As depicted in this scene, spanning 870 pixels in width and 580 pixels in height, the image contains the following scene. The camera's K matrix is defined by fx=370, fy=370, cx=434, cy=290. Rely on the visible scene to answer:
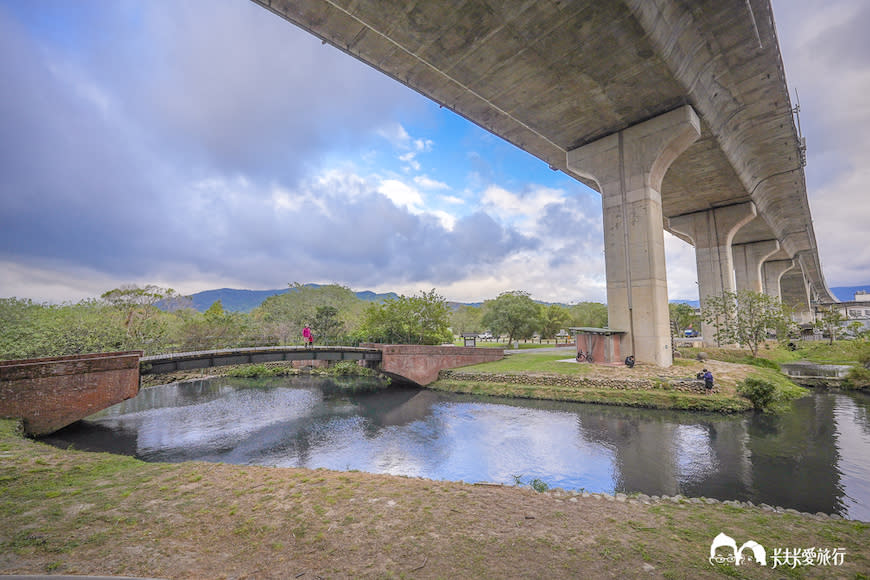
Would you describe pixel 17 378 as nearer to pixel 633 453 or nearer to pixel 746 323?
pixel 633 453

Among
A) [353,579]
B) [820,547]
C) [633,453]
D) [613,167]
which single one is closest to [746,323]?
[613,167]

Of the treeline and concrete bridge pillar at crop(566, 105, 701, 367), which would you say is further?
the treeline

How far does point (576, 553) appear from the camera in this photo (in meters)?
5.14

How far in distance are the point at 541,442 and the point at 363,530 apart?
10.3 m

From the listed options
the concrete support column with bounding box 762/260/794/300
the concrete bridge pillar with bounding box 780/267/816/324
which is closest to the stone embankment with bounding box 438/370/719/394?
the concrete support column with bounding box 762/260/794/300

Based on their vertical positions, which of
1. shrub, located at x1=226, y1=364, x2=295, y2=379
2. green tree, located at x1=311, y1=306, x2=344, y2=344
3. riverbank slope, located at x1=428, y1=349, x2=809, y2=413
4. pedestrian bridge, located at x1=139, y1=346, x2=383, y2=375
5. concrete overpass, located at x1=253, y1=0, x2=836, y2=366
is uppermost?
concrete overpass, located at x1=253, y1=0, x2=836, y2=366

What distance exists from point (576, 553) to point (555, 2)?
19085 millimetres

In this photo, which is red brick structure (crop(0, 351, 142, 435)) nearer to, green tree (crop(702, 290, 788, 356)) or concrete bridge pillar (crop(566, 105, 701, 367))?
concrete bridge pillar (crop(566, 105, 701, 367))

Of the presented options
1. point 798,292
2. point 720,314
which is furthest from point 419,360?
point 798,292

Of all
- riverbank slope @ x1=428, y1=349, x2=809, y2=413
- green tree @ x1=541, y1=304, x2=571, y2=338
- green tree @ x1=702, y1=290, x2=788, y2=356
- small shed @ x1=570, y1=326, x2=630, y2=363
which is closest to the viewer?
riverbank slope @ x1=428, y1=349, x2=809, y2=413

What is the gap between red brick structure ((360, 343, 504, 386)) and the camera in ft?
94.5

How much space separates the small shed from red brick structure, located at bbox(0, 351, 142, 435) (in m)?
26.0

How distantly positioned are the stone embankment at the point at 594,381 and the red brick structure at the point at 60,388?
20375mm

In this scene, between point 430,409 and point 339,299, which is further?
point 339,299
